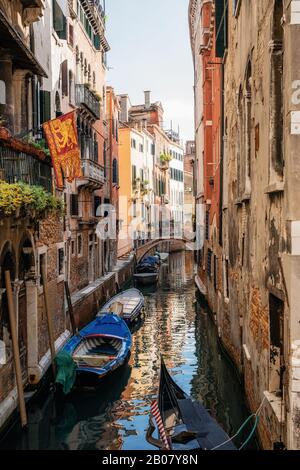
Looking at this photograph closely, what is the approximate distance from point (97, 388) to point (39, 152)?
Answer: 5.04m

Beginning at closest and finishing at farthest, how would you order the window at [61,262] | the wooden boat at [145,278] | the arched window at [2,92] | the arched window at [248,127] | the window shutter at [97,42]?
the arched window at [248,127], the arched window at [2,92], the window at [61,262], the window shutter at [97,42], the wooden boat at [145,278]

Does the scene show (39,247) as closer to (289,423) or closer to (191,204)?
(289,423)

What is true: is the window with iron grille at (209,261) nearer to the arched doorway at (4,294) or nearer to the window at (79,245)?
the window at (79,245)

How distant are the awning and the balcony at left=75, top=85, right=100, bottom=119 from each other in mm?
7548

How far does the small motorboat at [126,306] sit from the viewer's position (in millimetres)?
17891

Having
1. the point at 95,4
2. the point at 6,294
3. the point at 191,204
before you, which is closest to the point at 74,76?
the point at 95,4

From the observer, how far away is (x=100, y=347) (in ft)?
43.9

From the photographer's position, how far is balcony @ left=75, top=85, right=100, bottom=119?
59.7 feet

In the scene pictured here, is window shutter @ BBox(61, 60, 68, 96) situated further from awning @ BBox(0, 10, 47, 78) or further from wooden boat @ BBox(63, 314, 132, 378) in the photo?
wooden boat @ BBox(63, 314, 132, 378)

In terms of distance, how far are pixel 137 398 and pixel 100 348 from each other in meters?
2.61

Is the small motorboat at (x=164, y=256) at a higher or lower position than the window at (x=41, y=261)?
lower

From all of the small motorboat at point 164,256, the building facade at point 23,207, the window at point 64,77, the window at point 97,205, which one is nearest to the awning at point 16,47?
the building facade at point 23,207

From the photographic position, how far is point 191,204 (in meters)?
62.8

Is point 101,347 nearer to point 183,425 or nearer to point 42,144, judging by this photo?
point 42,144
